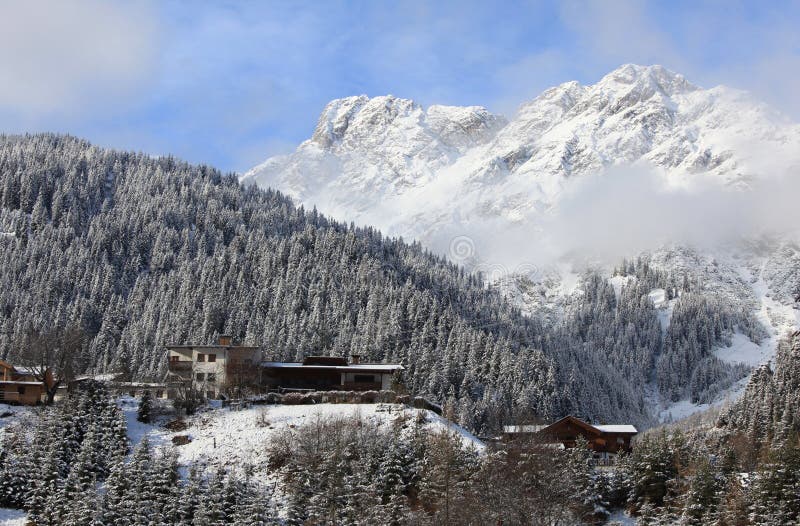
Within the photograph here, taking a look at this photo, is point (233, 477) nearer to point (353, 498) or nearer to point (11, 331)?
point (353, 498)

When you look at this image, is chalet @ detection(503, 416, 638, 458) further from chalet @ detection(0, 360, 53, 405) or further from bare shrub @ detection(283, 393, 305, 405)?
chalet @ detection(0, 360, 53, 405)

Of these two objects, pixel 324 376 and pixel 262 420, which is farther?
pixel 324 376


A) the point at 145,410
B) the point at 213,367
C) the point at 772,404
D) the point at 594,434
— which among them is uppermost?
the point at 772,404

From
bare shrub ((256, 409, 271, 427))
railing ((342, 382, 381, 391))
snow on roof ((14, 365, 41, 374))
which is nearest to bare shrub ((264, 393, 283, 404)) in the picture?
bare shrub ((256, 409, 271, 427))

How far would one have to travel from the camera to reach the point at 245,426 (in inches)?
3580

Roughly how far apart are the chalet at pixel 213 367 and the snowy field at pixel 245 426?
10190 millimetres

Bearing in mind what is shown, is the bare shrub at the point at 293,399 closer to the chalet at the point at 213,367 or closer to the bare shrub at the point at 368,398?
the bare shrub at the point at 368,398

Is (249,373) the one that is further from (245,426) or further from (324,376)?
(245,426)

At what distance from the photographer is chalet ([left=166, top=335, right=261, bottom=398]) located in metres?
106

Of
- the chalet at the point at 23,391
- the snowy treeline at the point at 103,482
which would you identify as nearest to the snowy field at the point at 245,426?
the snowy treeline at the point at 103,482

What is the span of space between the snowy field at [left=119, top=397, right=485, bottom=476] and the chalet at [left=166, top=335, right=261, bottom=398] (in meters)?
10.2

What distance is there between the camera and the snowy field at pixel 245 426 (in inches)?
3344

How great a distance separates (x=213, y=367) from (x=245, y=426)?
65.8 ft

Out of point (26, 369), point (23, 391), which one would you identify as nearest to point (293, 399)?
point (23, 391)
